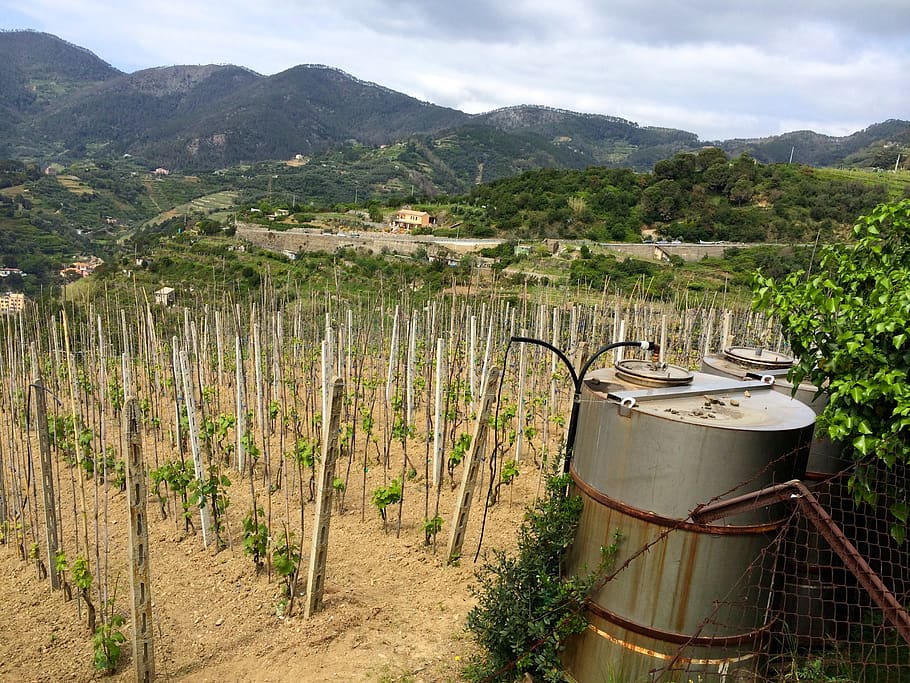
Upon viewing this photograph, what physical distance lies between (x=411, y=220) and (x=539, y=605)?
148ft

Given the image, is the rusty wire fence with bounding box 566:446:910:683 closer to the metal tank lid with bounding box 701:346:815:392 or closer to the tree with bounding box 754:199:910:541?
the tree with bounding box 754:199:910:541

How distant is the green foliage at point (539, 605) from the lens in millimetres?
3723

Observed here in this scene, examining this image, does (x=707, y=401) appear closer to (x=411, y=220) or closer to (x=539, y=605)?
(x=539, y=605)

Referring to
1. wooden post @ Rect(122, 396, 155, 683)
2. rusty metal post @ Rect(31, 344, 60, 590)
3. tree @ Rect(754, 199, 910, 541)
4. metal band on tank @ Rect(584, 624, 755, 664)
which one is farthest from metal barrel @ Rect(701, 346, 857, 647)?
rusty metal post @ Rect(31, 344, 60, 590)

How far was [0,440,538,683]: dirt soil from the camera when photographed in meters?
4.30

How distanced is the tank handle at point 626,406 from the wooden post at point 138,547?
315 cm

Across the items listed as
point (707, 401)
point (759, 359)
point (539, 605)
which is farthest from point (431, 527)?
point (759, 359)

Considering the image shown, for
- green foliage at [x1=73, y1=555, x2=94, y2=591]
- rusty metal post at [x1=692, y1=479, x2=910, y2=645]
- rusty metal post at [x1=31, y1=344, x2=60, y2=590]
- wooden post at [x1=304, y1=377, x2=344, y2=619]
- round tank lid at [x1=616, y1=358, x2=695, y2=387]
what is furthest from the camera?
rusty metal post at [x1=31, y1=344, x2=60, y2=590]

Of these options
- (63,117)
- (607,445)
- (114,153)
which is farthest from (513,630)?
(63,117)

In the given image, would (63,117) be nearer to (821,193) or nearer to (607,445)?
(821,193)

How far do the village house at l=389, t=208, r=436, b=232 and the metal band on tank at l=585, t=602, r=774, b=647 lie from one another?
43.1 m

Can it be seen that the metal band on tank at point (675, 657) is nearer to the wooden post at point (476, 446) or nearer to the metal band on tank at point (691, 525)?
the metal band on tank at point (691, 525)

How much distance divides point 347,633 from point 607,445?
2.79 metres

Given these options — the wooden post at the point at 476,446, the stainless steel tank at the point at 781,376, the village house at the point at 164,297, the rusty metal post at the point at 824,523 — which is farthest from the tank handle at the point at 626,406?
the village house at the point at 164,297
